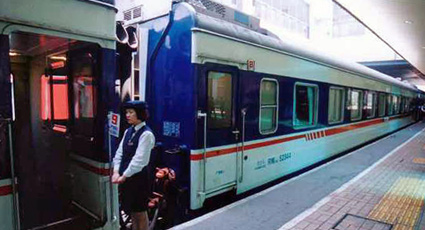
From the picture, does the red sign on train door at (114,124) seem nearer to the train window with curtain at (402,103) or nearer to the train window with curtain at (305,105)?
the train window with curtain at (305,105)

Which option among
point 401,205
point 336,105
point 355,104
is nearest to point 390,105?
point 355,104

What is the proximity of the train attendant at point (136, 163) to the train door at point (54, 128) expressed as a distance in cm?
26

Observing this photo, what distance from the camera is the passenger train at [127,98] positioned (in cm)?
273

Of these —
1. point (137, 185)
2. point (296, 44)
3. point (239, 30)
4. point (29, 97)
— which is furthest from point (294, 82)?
point (29, 97)

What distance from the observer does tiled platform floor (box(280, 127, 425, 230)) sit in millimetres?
3773

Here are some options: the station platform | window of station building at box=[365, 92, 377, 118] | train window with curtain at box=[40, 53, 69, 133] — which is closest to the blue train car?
the station platform

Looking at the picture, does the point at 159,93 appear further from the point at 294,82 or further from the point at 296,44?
the point at 296,44

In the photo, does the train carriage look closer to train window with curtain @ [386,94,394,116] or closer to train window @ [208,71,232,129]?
train window @ [208,71,232,129]

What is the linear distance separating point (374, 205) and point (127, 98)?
12.7ft

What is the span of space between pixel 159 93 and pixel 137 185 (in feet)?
5.31

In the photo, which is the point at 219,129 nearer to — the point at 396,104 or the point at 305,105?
the point at 305,105

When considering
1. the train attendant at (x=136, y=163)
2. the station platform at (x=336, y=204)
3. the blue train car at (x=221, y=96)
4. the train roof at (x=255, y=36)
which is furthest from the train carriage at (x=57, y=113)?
the train roof at (x=255, y=36)

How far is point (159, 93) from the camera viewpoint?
4.39m

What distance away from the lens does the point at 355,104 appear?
948 centimetres
